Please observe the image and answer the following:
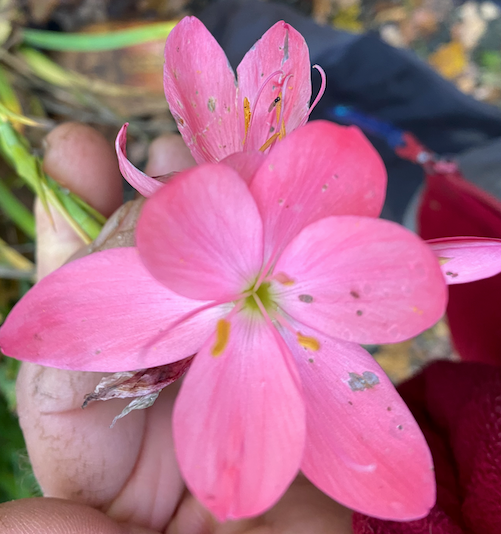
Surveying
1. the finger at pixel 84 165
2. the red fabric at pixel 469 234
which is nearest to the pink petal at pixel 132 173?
the finger at pixel 84 165

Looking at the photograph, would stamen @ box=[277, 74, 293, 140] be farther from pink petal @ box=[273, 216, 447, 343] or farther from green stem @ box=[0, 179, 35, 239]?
green stem @ box=[0, 179, 35, 239]

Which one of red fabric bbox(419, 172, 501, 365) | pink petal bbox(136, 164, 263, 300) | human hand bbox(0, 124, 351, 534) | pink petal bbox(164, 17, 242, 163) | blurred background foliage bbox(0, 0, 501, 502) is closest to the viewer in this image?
pink petal bbox(136, 164, 263, 300)

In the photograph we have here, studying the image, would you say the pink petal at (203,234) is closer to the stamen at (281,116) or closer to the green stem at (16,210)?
the stamen at (281,116)

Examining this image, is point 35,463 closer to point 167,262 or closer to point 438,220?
point 167,262

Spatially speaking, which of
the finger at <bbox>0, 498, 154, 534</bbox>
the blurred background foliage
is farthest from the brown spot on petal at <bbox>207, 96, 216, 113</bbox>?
the finger at <bbox>0, 498, 154, 534</bbox>

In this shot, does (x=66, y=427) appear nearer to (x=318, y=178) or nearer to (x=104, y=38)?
(x=318, y=178)

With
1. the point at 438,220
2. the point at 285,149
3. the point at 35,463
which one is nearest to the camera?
the point at 285,149

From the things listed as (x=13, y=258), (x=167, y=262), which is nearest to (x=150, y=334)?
(x=167, y=262)
